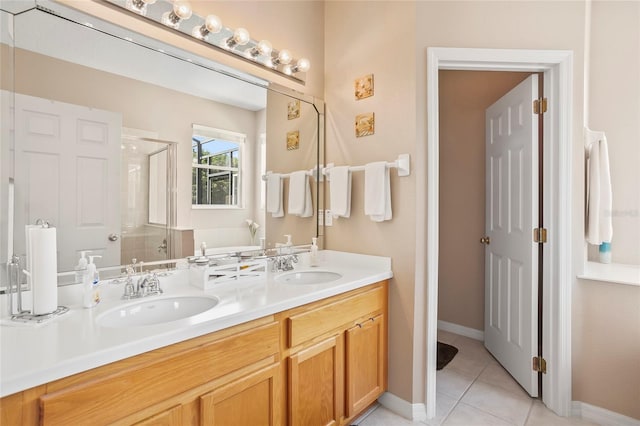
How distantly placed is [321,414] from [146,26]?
6.52ft

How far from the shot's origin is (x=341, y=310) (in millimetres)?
1648

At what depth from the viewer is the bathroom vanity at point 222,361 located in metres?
0.82

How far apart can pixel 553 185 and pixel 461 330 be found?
176 centimetres

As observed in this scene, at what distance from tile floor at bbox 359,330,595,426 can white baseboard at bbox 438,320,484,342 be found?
0.41m

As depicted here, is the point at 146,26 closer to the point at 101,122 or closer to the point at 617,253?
the point at 101,122

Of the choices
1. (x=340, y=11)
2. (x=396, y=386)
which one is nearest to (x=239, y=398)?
(x=396, y=386)

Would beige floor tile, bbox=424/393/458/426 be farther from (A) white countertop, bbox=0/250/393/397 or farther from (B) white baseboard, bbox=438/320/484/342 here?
(B) white baseboard, bbox=438/320/484/342

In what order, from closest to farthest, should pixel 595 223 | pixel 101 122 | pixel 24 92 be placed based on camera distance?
pixel 24 92 → pixel 101 122 → pixel 595 223

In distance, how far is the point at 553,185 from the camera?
6.34 ft

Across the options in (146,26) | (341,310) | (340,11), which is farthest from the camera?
(340,11)

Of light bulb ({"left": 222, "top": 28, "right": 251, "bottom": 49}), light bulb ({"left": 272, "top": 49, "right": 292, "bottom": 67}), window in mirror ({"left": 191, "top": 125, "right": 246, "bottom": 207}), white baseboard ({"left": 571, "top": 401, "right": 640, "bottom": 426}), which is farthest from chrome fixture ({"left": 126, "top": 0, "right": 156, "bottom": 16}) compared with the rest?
white baseboard ({"left": 571, "top": 401, "right": 640, "bottom": 426})

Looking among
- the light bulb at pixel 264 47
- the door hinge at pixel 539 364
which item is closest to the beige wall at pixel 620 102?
the door hinge at pixel 539 364

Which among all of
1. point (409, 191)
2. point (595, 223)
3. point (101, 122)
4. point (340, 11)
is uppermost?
point (340, 11)

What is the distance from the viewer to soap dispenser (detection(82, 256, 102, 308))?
3.90 ft
